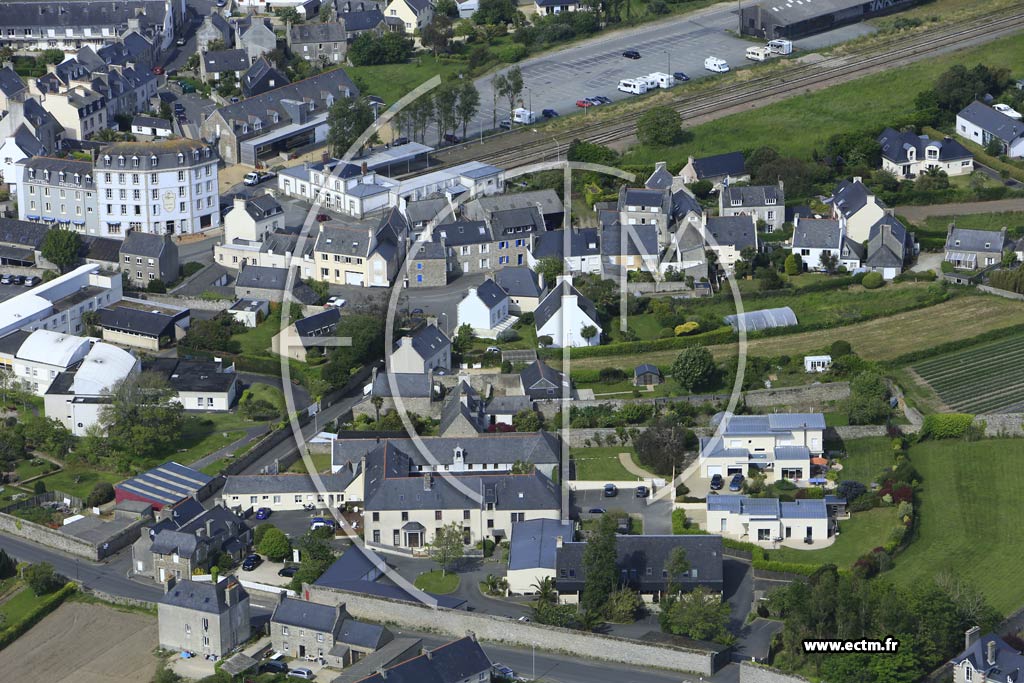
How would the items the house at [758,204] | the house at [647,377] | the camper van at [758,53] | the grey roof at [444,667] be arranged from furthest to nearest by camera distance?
the camper van at [758,53]
the house at [758,204]
the house at [647,377]
the grey roof at [444,667]

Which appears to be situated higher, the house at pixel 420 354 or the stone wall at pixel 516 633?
the house at pixel 420 354

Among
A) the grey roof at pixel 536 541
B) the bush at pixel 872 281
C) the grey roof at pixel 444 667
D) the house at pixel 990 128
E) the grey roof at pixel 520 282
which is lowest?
the grey roof at pixel 444 667

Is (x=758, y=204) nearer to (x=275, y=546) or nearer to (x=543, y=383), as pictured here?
(x=543, y=383)

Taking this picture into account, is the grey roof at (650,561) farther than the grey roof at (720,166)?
No

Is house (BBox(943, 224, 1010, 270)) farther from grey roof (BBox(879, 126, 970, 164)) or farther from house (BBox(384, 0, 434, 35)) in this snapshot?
house (BBox(384, 0, 434, 35))

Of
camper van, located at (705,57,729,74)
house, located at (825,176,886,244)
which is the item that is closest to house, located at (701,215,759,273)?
house, located at (825,176,886,244)

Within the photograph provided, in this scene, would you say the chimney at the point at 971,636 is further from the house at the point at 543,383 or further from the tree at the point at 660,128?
the tree at the point at 660,128

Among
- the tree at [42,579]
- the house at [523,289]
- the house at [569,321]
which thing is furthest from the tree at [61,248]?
the tree at [42,579]

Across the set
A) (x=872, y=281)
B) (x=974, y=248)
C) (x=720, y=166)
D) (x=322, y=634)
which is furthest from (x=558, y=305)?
(x=322, y=634)
